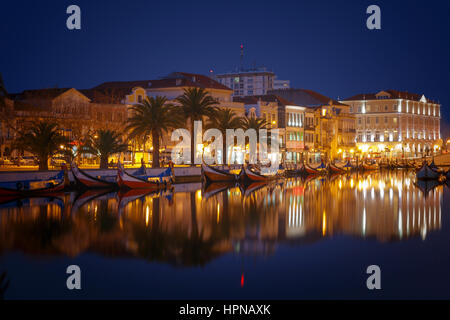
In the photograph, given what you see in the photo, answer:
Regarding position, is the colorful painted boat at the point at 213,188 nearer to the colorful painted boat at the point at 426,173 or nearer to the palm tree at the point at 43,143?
the palm tree at the point at 43,143

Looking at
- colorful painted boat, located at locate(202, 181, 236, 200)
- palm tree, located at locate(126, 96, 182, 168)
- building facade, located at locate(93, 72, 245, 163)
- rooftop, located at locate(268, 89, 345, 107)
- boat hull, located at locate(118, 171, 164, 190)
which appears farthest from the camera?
rooftop, located at locate(268, 89, 345, 107)

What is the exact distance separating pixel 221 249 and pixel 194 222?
5765mm

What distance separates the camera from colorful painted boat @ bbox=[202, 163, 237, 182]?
45.7 metres

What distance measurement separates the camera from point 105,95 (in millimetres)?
64938

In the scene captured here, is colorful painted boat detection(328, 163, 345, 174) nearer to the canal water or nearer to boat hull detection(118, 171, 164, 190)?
boat hull detection(118, 171, 164, 190)

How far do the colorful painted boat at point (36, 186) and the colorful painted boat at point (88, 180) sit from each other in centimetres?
77

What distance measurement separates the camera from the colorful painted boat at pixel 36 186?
31.1 m

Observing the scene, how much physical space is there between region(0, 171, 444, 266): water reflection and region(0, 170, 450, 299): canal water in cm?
4

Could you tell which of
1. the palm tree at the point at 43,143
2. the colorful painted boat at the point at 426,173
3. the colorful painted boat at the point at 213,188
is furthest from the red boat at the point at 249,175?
the colorful painted boat at the point at 426,173

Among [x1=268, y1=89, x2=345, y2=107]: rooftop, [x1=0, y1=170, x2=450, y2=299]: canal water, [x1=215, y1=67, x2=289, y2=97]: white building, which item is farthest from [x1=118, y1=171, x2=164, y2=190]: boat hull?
[x1=215, y1=67, x2=289, y2=97]: white building

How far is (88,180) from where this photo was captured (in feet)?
120

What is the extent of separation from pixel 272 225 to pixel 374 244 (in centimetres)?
473

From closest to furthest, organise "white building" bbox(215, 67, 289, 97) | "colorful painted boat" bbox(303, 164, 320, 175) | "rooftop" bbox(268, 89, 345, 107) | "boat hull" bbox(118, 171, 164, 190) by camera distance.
A: 1. "boat hull" bbox(118, 171, 164, 190)
2. "colorful painted boat" bbox(303, 164, 320, 175)
3. "rooftop" bbox(268, 89, 345, 107)
4. "white building" bbox(215, 67, 289, 97)
